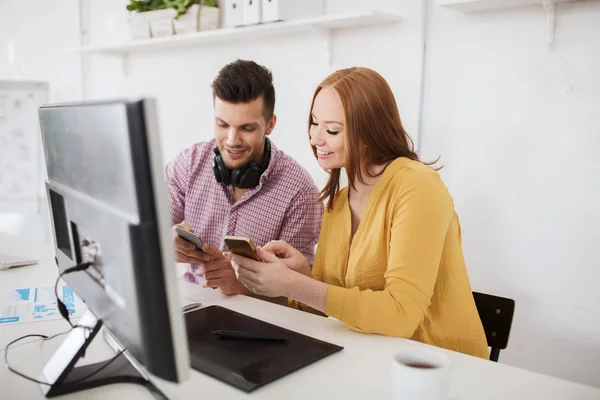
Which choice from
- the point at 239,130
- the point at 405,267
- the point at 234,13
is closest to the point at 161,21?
the point at 234,13

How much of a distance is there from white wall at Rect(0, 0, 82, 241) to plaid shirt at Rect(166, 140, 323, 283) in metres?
2.37

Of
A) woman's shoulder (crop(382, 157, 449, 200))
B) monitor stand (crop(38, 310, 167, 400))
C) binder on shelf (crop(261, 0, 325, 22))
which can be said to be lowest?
monitor stand (crop(38, 310, 167, 400))

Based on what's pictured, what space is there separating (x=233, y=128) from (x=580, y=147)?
118 cm

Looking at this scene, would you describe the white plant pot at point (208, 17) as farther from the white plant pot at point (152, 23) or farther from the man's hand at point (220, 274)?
the man's hand at point (220, 274)

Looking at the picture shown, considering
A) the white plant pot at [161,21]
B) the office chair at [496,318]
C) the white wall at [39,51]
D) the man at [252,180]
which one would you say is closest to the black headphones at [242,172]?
the man at [252,180]

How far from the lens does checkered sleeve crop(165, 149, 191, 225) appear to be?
6.86 ft

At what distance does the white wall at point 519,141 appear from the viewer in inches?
76.8

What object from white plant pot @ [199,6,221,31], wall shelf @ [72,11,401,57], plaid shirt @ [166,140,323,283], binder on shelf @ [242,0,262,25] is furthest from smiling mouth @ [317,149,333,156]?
white plant pot @ [199,6,221,31]

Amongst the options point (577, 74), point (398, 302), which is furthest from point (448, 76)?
point (398, 302)

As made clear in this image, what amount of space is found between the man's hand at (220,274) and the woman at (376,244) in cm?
13

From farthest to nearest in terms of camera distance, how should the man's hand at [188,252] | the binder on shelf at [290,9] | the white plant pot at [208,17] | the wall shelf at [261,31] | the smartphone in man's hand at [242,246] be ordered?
the white plant pot at [208,17] < the binder on shelf at [290,9] < the wall shelf at [261,31] < the man's hand at [188,252] < the smartphone in man's hand at [242,246]

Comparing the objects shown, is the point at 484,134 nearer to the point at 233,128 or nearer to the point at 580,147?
the point at 580,147

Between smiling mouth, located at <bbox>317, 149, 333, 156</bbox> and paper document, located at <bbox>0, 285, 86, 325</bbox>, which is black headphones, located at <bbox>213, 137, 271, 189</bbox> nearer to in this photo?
smiling mouth, located at <bbox>317, 149, 333, 156</bbox>

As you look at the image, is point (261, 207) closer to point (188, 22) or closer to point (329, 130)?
point (329, 130)
